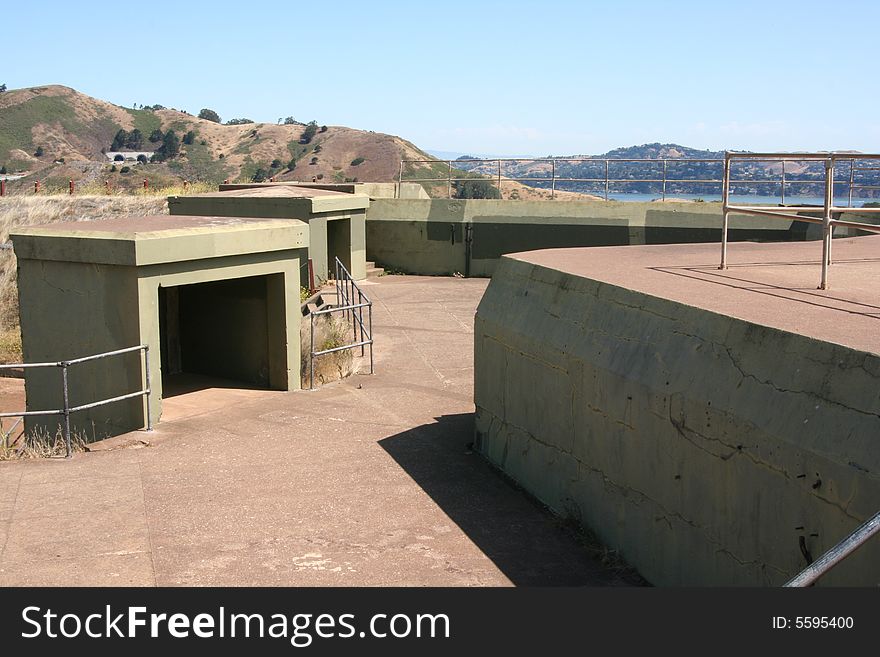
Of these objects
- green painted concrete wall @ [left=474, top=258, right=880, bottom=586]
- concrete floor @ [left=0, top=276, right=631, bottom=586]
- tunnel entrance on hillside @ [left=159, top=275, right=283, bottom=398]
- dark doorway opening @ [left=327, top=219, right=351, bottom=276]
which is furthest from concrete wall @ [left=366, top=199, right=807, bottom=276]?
green painted concrete wall @ [left=474, top=258, right=880, bottom=586]

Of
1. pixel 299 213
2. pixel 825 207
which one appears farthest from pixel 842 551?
pixel 299 213

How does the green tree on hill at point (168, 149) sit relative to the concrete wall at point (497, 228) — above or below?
above

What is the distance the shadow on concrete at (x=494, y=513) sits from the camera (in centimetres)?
737

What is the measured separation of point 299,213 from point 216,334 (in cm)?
846

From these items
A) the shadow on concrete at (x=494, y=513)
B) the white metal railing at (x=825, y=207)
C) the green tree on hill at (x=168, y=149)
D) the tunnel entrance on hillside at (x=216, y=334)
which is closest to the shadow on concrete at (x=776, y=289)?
the white metal railing at (x=825, y=207)

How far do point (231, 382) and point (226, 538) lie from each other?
6.38 m

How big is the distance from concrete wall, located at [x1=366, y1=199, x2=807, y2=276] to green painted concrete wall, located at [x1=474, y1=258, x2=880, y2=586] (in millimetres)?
15839

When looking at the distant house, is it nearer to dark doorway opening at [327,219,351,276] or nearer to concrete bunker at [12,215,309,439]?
dark doorway opening at [327,219,351,276]

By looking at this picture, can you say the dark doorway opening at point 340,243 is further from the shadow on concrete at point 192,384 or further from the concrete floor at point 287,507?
the concrete floor at point 287,507

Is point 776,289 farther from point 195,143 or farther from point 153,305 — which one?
point 195,143

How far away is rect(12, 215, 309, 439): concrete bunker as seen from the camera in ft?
37.4

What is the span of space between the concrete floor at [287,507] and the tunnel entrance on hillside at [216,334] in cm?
103

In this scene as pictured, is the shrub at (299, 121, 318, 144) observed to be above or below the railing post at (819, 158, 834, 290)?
above

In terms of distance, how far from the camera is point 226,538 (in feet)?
25.8
